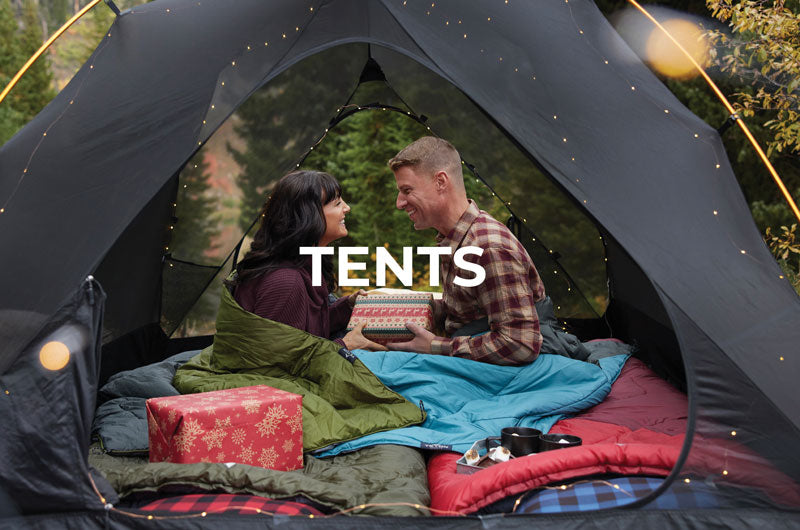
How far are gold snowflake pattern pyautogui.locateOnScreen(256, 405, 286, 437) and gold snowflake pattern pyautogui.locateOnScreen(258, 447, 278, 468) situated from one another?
0.05 m

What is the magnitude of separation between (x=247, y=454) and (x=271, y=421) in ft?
0.35

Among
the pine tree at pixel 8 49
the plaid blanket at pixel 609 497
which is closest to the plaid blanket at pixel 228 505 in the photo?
the plaid blanket at pixel 609 497

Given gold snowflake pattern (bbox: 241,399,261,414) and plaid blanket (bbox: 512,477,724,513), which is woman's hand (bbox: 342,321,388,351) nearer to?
gold snowflake pattern (bbox: 241,399,261,414)

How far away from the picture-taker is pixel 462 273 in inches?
108

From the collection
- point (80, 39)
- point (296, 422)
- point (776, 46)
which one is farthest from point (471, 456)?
point (80, 39)

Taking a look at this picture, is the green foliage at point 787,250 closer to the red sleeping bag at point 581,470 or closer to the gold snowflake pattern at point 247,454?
the red sleeping bag at point 581,470

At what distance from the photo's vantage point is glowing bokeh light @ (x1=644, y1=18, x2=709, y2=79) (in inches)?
198

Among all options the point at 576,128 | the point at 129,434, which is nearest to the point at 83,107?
the point at 129,434

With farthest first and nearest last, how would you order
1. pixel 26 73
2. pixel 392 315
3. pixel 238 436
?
1. pixel 26 73
2. pixel 392 315
3. pixel 238 436

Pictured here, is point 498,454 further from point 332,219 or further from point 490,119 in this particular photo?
point 332,219

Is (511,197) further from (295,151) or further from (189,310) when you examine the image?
(189,310)

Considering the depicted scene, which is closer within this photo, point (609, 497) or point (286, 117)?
point (609, 497)

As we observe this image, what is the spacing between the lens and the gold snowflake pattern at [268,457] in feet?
6.48

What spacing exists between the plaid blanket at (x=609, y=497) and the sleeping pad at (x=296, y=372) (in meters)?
0.66
